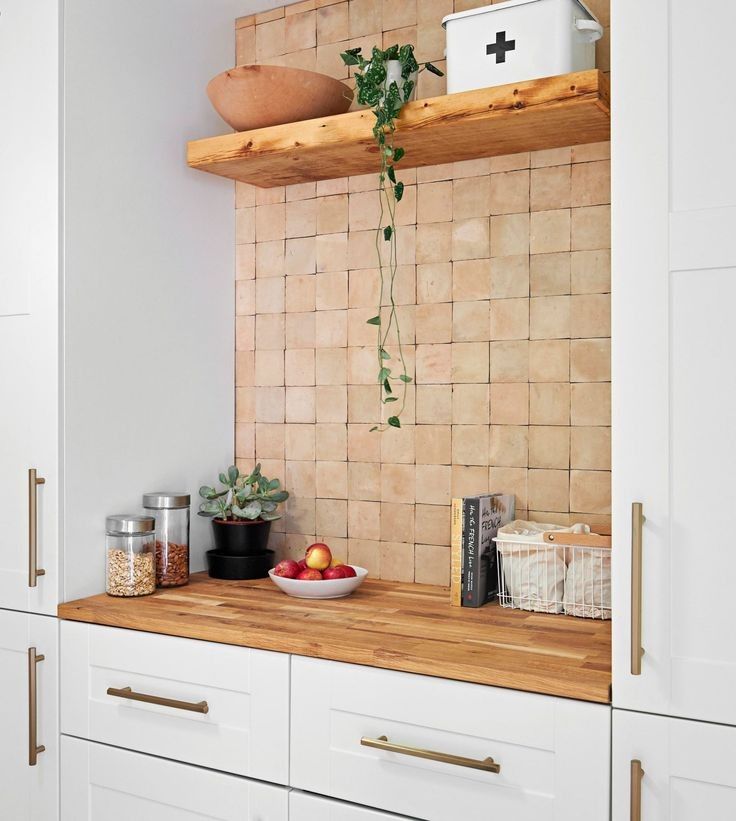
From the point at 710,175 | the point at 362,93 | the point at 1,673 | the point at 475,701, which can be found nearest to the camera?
the point at 710,175

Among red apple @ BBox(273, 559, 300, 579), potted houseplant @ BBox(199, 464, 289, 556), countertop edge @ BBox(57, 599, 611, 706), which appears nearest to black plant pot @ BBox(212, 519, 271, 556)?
potted houseplant @ BBox(199, 464, 289, 556)

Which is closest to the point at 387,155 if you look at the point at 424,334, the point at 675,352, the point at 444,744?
the point at 424,334

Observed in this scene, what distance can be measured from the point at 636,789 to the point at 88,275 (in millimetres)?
1556

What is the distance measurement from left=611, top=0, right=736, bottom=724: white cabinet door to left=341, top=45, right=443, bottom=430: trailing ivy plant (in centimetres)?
63

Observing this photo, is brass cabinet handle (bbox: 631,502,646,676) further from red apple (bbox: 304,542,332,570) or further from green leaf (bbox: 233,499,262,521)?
green leaf (bbox: 233,499,262,521)

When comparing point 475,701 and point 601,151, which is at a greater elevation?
point 601,151

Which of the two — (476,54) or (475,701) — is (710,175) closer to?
(476,54)

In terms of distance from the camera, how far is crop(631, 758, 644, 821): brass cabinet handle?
138 cm

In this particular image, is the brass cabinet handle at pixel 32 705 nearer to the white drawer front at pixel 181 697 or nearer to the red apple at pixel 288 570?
the white drawer front at pixel 181 697

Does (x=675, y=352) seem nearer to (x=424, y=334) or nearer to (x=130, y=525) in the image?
(x=424, y=334)

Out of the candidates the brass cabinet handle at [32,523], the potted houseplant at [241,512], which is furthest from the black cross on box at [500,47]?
the brass cabinet handle at [32,523]

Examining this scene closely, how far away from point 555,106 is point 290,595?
1.21m

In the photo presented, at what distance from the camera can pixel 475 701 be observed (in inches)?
59.4

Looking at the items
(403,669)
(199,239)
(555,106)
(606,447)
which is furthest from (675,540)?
(199,239)
